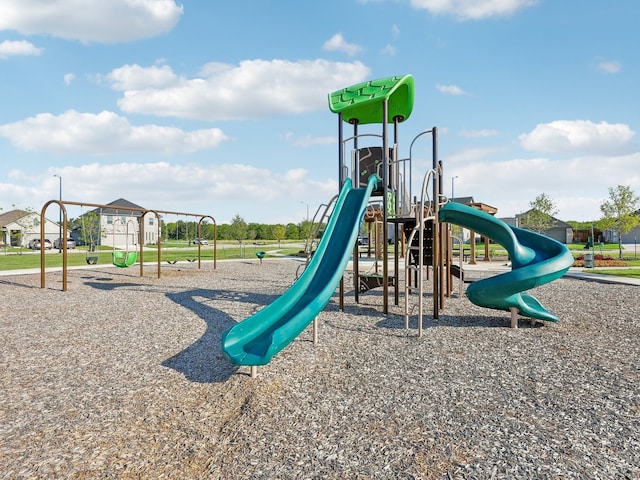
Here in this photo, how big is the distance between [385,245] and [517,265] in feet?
7.99

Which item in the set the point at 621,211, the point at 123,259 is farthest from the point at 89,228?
the point at 621,211

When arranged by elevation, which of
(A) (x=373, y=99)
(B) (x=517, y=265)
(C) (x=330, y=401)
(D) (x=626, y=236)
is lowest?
(C) (x=330, y=401)

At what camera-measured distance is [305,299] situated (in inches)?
247

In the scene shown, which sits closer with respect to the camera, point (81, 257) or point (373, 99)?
point (373, 99)

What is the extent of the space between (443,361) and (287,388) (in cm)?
224

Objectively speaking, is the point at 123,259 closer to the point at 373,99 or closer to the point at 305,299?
the point at 373,99

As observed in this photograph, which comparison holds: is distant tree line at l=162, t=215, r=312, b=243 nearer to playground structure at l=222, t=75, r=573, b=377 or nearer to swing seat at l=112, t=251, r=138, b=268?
swing seat at l=112, t=251, r=138, b=268

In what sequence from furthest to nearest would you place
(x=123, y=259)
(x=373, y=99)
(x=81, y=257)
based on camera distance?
(x=81, y=257)
(x=123, y=259)
(x=373, y=99)

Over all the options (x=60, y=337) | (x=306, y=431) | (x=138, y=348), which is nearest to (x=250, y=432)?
(x=306, y=431)

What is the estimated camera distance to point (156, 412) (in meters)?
4.07

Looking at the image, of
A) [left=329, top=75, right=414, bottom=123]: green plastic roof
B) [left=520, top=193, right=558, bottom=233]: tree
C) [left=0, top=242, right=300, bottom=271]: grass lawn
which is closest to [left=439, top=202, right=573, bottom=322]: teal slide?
[left=329, top=75, right=414, bottom=123]: green plastic roof

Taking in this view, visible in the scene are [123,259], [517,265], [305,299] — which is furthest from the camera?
[123,259]

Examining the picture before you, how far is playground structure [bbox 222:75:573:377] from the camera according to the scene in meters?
5.41

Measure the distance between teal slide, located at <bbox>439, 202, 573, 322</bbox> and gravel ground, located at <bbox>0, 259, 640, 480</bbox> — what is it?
49 cm
